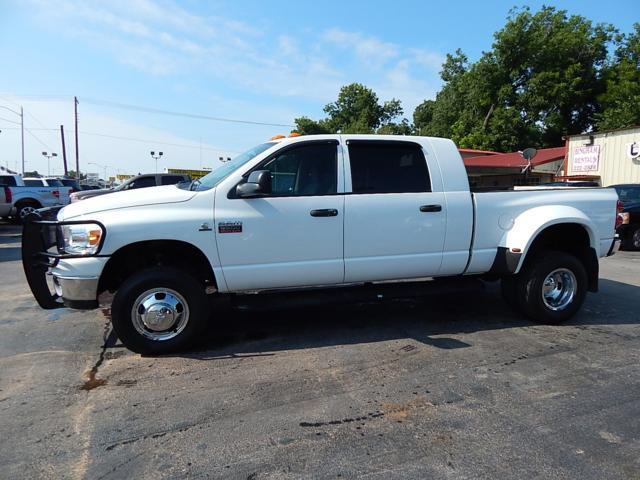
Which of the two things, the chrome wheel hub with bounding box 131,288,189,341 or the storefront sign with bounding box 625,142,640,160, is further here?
the storefront sign with bounding box 625,142,640,160

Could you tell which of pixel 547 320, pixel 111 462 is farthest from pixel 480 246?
pixel 111 462

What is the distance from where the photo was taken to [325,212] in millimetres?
4441

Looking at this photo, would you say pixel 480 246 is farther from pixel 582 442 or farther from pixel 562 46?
pixel 562 46

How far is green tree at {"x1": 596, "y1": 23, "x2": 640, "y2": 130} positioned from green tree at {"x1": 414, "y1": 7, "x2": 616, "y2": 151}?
4.34ft

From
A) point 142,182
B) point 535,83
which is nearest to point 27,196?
point 142,182

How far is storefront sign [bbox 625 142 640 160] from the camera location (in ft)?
56.9

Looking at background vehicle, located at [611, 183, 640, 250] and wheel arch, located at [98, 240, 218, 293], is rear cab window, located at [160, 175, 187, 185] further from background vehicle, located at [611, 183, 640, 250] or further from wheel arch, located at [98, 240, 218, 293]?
background vehicle, located at [611, 183, 640, 250]

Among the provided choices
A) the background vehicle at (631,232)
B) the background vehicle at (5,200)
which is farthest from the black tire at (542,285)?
the background vehicle at (5,200)

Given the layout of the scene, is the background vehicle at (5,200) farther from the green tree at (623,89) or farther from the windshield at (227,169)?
the green tree at (623,89)

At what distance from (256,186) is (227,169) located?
71 centimetres

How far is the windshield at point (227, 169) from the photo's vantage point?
4508 mm

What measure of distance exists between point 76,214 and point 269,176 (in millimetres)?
1701

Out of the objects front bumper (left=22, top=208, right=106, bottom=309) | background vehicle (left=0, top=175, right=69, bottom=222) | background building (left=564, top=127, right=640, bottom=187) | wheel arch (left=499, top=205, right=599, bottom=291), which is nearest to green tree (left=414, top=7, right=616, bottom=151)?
background building (left=564, top=127, right=640, bottom=187)

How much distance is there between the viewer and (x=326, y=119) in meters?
62.8
